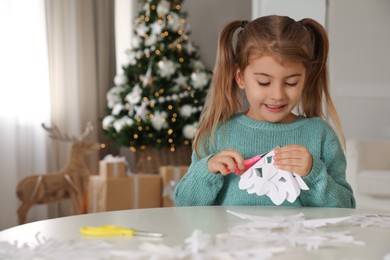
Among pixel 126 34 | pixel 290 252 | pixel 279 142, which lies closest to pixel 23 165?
pixel 126 34

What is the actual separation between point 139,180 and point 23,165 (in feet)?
3.04

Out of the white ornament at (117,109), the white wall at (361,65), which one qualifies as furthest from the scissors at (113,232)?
the white ornament at (117,109)

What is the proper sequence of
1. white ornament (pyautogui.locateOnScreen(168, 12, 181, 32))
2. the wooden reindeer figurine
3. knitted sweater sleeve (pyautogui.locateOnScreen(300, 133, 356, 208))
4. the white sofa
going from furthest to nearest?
1. white ornament (pyautogui.locateOnScreen(168, 12, 181, 32))
2. the wooden reindeer figurine
3. the white sofa
4. knitted sweater sleeve (pyautogui.locateOnScreen(300, 133, 356, 208))

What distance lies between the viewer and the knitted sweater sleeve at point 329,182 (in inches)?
51.3

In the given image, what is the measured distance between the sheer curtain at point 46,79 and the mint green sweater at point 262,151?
306 cm

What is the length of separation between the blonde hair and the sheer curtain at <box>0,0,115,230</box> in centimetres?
303

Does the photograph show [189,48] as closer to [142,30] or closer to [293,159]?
[142,30]

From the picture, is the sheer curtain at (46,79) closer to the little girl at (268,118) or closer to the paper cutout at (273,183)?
the little girl at (268,118)

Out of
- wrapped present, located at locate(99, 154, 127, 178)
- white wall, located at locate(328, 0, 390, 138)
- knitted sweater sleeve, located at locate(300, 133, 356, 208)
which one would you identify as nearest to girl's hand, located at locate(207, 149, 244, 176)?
knitted sweater sleeve, located at locate(300, 133, 356, 208)

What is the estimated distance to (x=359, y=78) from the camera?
420 cm

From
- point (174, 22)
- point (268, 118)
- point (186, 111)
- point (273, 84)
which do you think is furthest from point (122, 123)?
point (273, 84)

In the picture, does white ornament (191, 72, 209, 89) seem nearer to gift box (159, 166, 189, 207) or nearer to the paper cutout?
gift box (159, 166, 189, 207)

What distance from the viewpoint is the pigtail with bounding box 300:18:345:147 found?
1562mm

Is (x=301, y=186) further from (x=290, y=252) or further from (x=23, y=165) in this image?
(x=23, y=165)
